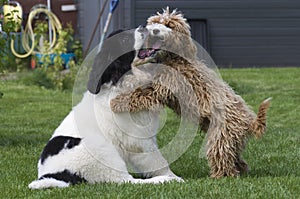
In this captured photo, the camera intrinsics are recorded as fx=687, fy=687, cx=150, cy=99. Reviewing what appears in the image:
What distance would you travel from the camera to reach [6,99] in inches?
482

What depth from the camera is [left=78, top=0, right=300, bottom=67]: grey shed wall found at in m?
17.2

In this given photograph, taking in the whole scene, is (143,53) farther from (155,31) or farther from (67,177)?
(67,177)

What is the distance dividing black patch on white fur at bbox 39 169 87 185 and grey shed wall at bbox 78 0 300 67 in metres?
12.2

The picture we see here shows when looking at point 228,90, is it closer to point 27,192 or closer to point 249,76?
point 27,192

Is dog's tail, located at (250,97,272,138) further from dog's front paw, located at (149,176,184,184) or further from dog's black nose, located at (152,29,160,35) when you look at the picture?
dog's black nose, located at (152,29,160,35)

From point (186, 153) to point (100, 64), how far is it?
2197mm

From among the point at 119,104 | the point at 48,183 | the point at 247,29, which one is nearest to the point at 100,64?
the point at 119,104

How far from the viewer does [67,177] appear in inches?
203

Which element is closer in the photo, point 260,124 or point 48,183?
point 48,183

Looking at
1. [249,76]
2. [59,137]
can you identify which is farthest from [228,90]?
[249,76]

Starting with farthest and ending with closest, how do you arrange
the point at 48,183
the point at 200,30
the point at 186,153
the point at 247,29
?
the point at 247,29 < the point at 200,30 < the point at 186,153 < the point at 48,183

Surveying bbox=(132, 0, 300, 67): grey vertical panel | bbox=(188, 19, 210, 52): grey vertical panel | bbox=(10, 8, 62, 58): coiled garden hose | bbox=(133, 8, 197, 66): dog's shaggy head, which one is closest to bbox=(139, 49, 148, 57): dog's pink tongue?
bbox=(133, 8, 197, 66): dog's shaggy head

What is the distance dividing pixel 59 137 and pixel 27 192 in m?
0.48

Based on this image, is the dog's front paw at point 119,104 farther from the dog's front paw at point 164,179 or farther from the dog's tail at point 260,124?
the dog's tail at point 260,124
